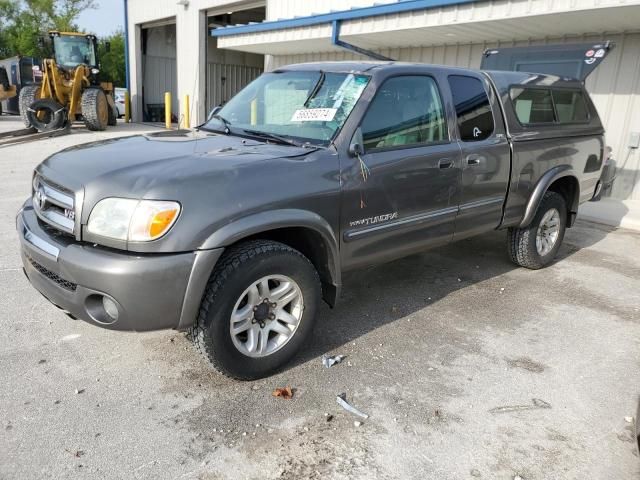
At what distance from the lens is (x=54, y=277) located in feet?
9.31

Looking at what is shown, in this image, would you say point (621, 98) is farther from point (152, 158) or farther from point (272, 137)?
point (152, 158)

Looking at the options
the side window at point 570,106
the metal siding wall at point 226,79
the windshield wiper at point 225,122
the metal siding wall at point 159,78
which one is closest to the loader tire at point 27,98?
the metal siding wall at point 226,79

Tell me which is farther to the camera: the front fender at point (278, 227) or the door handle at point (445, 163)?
the door handle at point (445, 163)

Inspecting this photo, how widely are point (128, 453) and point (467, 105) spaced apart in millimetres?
3390

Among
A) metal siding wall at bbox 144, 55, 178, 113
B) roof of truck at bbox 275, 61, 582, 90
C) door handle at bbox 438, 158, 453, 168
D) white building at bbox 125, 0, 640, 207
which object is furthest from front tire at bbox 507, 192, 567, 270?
metal siding wall at bbox 144, 55, 178, 113

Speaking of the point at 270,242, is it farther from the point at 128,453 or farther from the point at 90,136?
the point at 90,136

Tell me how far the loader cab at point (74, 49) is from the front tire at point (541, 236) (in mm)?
17053

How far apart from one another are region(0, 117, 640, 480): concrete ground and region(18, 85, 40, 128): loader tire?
1241 cm

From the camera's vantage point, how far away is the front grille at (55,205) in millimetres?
2774

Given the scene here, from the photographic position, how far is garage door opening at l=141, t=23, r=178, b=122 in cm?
2255

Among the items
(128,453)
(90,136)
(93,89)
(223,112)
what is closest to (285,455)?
(128,453)

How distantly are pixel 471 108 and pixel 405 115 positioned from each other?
2.62 ft

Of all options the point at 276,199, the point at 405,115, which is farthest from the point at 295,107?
the point at 276,199

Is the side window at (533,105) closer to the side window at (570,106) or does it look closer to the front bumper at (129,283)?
the side window at (570,106)
